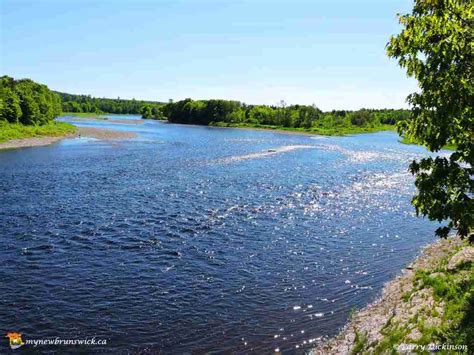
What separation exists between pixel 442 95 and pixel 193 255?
1895cm

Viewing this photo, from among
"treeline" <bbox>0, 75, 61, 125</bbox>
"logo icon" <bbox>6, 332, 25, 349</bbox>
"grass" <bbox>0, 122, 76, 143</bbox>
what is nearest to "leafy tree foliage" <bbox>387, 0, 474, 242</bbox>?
"logo icon" <bbox>6, 332, 25, 349</bbox>

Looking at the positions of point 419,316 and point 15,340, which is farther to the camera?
point 15,340

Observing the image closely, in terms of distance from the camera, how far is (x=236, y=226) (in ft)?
111

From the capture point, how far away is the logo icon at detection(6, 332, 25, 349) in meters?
16.4

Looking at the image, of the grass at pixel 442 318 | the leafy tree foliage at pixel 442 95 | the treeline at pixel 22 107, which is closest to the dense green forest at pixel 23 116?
the treeline at pixel 22 107

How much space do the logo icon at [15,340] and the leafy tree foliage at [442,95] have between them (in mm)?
15878

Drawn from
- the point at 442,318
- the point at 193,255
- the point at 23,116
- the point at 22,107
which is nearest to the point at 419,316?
the point at 442,318

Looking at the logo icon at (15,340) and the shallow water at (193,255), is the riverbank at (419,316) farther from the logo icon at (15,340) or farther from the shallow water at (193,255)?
the logo icon at (15,340)

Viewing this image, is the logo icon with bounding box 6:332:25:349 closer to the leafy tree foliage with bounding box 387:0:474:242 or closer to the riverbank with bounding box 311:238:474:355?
the riverbank with bounding box 311:238:474:355

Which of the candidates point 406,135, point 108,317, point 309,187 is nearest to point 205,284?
point 108,317

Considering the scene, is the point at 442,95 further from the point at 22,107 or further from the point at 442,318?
the point at 22,107

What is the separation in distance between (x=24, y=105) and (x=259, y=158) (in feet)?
232

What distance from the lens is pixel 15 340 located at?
16703 millimetres

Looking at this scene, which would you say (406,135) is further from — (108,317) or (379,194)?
(379,194)
